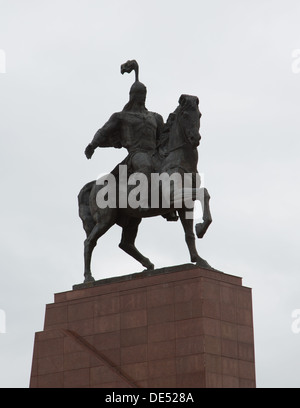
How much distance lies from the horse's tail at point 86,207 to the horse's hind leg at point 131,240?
70cm

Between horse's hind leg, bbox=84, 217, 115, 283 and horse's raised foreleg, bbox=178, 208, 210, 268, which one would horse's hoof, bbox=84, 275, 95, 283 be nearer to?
horse's hind leg, bbox=84, 217, 115, 283

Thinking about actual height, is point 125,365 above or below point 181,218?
below

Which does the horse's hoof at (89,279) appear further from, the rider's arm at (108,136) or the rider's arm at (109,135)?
the rider's arm at (109,135)

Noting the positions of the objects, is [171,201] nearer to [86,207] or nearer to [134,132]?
[134,132]

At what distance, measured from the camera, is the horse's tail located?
31484mm

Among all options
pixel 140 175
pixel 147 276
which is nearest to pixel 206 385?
pixel 147 276

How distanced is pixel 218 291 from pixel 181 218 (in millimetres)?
1852

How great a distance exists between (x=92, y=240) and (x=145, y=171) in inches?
74.7

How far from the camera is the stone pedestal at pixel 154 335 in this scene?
28.3 meters

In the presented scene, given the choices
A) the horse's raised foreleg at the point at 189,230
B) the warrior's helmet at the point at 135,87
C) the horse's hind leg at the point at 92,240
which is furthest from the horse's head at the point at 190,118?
the horse's hind leg at the point at 92,240

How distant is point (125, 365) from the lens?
29.1m

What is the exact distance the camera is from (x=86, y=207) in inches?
1243

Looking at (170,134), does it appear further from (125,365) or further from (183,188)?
(125,365)
